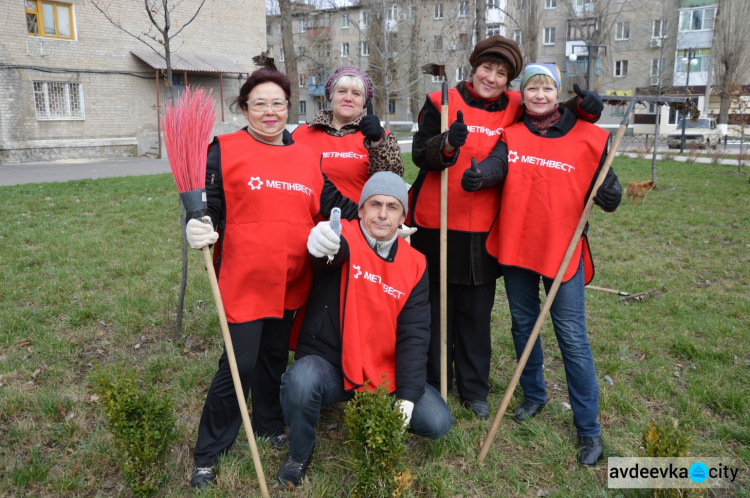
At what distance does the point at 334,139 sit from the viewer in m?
3.63

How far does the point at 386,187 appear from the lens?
3139 mm

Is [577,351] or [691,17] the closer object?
[577,351]

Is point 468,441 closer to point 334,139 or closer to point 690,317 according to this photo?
point 334,139

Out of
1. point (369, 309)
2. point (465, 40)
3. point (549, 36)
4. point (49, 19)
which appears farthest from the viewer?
point (549, 36)

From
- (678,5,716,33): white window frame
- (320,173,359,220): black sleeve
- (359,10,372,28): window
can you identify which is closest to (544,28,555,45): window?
(678,5,716,33): white window frame

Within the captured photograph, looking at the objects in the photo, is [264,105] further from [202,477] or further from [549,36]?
[549,36]

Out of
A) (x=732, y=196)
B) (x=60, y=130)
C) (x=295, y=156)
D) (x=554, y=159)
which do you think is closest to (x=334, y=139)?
(x=295, y=156)

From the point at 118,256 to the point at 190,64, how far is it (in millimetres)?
16663

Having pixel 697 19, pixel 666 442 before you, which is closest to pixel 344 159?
pixel 666 442

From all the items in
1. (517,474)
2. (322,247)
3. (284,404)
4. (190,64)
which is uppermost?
(190,64)

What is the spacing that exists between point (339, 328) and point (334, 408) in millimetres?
1036

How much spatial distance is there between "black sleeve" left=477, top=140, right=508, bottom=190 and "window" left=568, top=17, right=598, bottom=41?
40.2 meters

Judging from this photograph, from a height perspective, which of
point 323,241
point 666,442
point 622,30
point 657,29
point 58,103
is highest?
point 622,30

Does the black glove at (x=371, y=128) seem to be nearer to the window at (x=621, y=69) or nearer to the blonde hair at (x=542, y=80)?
the blonde hair at (x=542, y=80)
